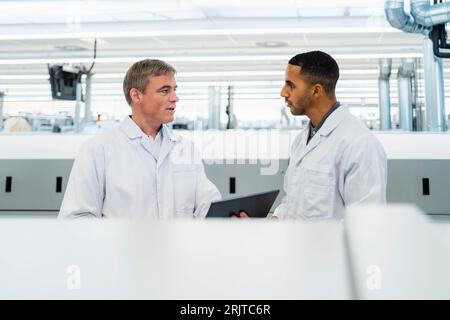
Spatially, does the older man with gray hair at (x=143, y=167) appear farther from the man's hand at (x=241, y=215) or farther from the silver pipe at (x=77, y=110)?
the silver pipe at (x=77, y=110)

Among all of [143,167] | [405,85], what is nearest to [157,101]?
[143,167]

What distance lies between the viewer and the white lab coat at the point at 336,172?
120 centimetres

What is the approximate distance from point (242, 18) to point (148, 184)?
13.8 feet

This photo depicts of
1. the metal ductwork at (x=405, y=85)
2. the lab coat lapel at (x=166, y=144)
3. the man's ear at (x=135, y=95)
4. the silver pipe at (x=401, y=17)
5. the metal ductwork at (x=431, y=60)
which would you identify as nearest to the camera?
the lab coat lapel at (x=166, y=144)

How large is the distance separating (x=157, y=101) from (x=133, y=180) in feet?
1.00

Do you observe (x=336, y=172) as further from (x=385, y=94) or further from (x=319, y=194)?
(x=385, y=94)

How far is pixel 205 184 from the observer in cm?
140

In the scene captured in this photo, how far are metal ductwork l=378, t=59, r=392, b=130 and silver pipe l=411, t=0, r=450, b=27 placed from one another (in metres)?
3.13

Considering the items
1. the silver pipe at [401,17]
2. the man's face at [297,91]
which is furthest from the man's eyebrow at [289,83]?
the silver pipe at [401,17]

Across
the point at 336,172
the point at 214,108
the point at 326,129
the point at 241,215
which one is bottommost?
the point at 241,215

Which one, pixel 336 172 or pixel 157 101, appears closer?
pixel 336 172

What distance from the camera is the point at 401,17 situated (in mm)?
2793

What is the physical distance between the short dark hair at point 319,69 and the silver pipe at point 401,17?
5.23 feet

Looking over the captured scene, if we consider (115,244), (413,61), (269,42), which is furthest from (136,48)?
(115,244)
